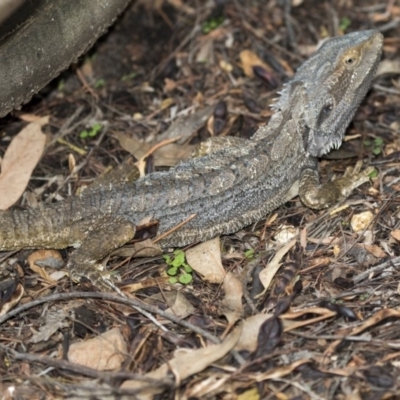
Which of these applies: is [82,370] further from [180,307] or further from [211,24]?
[211,24]

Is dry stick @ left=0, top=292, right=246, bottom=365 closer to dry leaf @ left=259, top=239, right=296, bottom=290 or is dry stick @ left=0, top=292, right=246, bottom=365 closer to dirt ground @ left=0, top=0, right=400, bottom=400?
dirt ground @ left=0, top=0, right=400, bottom=400

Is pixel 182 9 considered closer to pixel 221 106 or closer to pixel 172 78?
pixel 172 78

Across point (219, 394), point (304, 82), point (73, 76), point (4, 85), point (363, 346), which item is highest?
point (4, 85)

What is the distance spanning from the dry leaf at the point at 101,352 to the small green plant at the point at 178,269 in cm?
64

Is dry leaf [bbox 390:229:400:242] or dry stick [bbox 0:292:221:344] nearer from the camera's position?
dry stick [bbox 0:292:221:344]

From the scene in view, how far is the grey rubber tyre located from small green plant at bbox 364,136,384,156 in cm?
242

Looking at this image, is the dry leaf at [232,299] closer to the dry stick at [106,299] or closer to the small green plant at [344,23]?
the dry stick at [106,299]

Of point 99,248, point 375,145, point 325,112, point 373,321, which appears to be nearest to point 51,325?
point 99,248

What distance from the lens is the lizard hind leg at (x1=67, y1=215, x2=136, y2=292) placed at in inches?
194

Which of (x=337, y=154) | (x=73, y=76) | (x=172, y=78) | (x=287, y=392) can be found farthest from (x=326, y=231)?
(x=73, y=76)

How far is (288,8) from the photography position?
7270 mm

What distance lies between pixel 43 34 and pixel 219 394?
2.95 metres

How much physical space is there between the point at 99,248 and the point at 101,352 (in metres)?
0.84

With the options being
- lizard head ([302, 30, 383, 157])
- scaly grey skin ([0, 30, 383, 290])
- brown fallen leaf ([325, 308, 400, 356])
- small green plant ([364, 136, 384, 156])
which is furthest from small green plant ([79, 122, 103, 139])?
brown fallen leaf ([325, 308, 400, 356])
